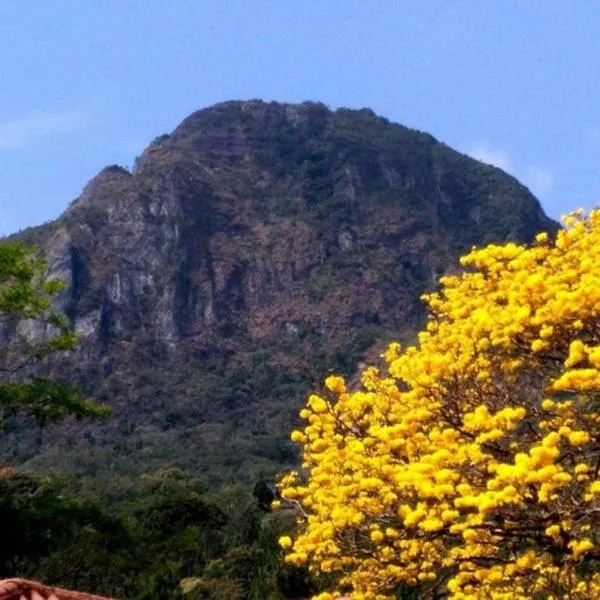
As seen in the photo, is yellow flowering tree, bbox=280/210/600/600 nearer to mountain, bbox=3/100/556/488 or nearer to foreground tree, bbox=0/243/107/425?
foreground tree, bbox=0/243/107/425

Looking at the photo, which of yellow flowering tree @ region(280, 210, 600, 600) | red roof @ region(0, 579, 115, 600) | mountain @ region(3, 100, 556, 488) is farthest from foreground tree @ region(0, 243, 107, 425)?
mountain @ region(3, 100, 556, 488)

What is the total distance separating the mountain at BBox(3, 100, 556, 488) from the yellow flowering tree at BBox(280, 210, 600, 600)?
225 feet

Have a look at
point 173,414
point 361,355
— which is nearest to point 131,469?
point 173,414

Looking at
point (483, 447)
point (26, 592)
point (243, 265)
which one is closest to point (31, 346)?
point (26, 592)

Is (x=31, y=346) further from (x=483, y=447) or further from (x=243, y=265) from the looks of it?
(x=243, y=265)

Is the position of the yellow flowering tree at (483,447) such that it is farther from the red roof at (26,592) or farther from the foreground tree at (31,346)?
the foreground tree at (31,346)

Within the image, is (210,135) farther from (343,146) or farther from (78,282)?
(78,282)

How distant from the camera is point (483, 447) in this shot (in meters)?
6.41

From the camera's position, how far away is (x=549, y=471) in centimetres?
537

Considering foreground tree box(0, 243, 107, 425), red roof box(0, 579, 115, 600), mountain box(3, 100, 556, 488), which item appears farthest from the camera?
mountain box(3, 100, 556, 488)

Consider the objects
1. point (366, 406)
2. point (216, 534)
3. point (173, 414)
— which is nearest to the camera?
point (366, 406)

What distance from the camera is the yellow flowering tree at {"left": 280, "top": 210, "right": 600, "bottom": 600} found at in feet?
19.5

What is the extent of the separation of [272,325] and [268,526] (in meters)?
92.6

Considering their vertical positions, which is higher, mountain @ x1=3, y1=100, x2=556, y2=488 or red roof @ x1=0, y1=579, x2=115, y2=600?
mountain @ x1=3, y1=100, x2=556, y2=488
